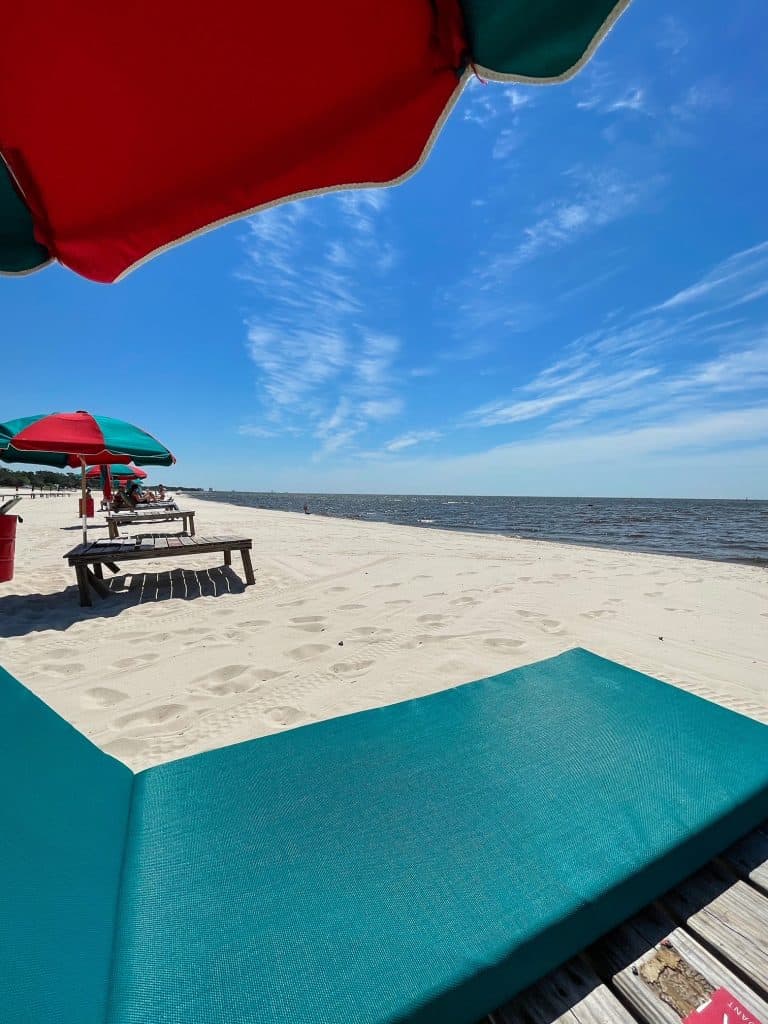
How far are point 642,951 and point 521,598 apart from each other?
4472 millimetres

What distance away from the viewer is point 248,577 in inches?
244

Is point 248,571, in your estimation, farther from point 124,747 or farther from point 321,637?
point 124,747

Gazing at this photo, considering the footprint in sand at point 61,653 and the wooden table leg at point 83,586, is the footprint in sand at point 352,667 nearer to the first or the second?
the footprint in sand at point 61,653

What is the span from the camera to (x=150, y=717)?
2709 millimetres

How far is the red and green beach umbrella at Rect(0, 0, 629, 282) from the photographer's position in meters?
1.00

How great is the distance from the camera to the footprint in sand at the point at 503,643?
3846 mm

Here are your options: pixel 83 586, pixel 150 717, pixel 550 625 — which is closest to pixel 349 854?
pixel 150 717

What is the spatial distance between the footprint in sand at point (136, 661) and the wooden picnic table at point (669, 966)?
128 inches

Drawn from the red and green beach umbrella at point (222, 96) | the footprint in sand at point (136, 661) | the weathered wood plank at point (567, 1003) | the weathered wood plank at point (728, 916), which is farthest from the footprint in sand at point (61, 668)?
the weathered wood plank at point (728, 916)

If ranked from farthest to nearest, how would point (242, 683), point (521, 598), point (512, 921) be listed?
point (521, 598)
point (242, 683)
point (512, 921)

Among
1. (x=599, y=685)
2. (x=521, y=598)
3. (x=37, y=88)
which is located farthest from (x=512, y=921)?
(x=521, y=598)

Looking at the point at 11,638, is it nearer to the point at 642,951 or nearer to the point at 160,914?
the point at 160,914

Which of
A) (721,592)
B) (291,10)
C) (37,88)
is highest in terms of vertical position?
(291,10)

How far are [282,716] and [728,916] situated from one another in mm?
2171
